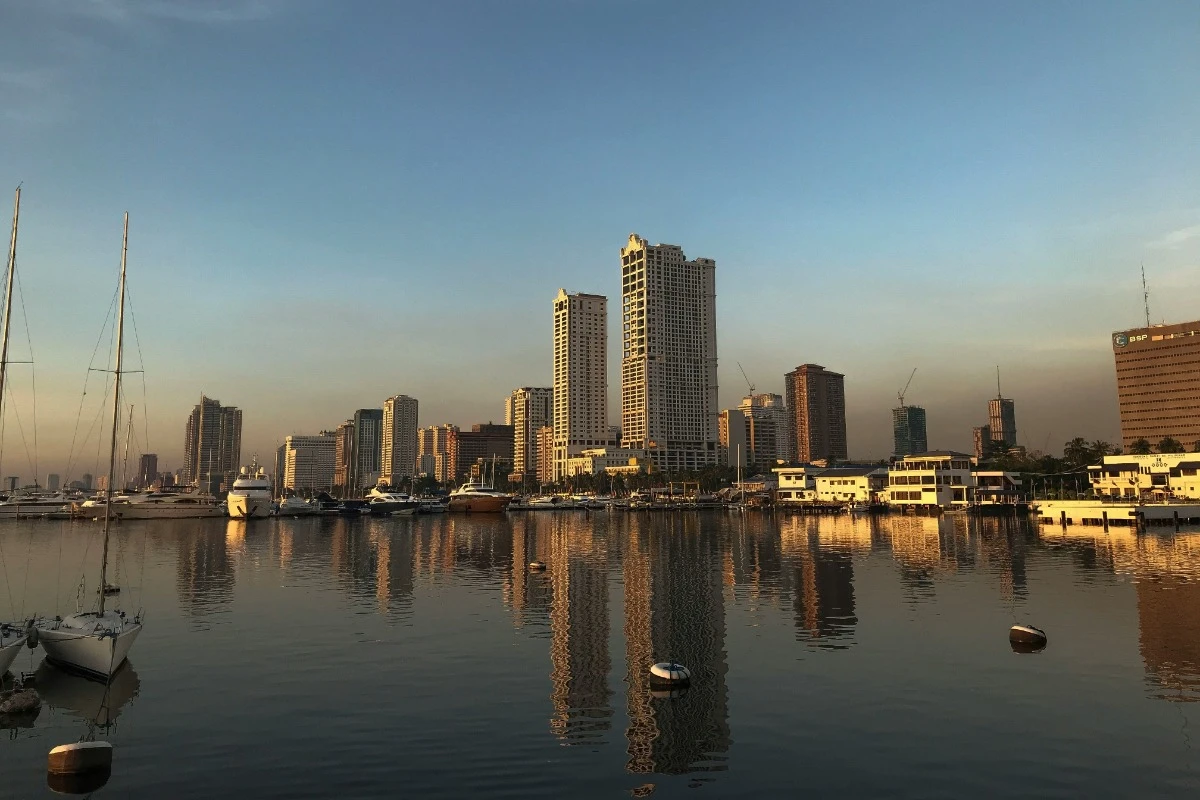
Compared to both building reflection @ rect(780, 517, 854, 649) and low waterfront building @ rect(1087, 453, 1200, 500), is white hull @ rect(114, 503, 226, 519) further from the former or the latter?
low waterfront building @ rect(1087, 453, 1200, 500)

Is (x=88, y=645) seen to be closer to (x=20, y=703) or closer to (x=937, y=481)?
(x=20, y=703)

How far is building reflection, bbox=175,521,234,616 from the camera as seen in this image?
5619cm

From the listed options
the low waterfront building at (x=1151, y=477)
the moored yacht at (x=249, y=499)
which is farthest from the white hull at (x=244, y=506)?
the low waterfront building at (x=1151, y=477)

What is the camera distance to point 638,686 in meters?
33.1

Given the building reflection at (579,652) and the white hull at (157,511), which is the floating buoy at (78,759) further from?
the white hull at (157,511)

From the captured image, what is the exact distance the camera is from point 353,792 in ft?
71.8

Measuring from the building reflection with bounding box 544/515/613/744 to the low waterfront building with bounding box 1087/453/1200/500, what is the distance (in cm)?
13468

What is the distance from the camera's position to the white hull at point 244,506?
182 m

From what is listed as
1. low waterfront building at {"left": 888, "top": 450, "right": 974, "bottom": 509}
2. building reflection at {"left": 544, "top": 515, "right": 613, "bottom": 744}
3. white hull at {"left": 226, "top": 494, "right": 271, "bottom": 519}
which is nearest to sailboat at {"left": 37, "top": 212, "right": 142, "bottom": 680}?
building reflection at {"left": 544, "top": 515, "right": 613, "bottom": 744}

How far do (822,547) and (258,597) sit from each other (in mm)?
71919

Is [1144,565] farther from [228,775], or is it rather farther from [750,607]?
[228,775]

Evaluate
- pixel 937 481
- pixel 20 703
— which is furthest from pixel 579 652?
pixel 937 481

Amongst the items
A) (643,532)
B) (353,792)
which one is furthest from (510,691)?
(643,532)

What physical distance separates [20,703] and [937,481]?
195 m
